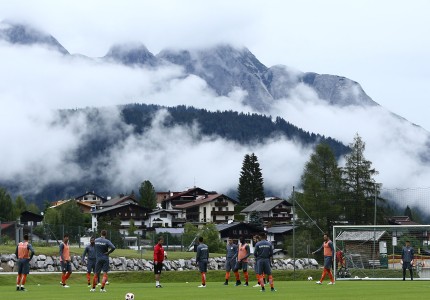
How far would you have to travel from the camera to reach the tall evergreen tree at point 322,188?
326 feet

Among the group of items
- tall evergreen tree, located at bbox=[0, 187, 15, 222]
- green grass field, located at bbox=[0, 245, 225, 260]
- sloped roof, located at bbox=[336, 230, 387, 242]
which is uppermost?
tall evergreen tree, located at bbox=[0, 187, 15, 222]

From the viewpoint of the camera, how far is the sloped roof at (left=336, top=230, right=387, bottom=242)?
191 feet

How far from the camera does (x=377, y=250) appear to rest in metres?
58.0

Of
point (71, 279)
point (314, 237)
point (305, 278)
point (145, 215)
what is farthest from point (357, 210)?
point (145, 215)

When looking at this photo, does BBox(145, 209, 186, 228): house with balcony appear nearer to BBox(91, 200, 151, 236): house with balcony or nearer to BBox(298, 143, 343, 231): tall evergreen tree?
BBox(91, 200, 151, 236): house with balcony

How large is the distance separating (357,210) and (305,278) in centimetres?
3963

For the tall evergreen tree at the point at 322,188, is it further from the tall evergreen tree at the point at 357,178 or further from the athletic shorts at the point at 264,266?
the athletic shorts at the point at 264,266

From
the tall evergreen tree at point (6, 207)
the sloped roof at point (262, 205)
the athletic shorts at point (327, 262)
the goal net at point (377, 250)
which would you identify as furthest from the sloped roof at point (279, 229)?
the athletic shorts at point (327, 262)

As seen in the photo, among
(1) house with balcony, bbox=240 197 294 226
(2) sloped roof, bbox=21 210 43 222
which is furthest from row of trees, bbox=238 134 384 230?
(2) sloped roof, bbox=21 210 43 222

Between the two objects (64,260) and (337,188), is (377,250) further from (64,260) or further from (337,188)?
(337,188)

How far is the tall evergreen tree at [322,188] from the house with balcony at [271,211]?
69.9m

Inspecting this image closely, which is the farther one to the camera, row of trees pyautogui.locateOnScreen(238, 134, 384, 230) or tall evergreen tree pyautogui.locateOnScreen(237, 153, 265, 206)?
tall evergreen tree pyautogui.locateOnScreen(237, 153, 265, 206)

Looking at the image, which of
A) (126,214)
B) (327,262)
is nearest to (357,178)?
(327,262)

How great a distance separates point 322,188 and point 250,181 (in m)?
83.1
